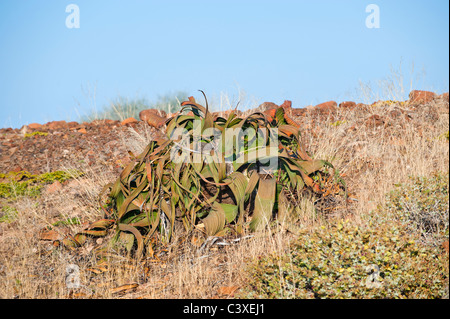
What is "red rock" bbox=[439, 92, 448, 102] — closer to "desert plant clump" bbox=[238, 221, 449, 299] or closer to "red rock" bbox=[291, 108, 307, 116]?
"red rock" bbox=[291, 108, 307, 116]

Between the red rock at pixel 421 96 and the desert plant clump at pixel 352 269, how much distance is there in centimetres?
459

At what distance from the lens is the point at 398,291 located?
3.12 metres

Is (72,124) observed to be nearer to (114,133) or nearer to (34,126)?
(34,126)

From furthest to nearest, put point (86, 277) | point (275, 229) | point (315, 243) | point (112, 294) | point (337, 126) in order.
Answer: point (337, 126) → point (275, 229) → point (86, 277) → point (112, 294) → point (315, 243)

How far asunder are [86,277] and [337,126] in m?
4.11

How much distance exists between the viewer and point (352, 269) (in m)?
3.13

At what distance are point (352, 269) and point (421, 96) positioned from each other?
5.47 m

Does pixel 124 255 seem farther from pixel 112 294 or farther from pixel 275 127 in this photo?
pixel 275 127

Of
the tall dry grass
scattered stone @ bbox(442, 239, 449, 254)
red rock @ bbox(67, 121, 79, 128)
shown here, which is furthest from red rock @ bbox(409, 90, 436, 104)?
red rock @ bbox(67, 121, 79, 128)

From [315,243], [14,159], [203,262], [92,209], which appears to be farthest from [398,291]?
[14,159]

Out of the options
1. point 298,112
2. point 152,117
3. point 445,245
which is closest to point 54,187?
point 152,117

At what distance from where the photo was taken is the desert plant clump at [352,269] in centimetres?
313

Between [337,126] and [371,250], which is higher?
[337,126]

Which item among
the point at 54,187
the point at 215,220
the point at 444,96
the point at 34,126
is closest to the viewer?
the point at 215,220
